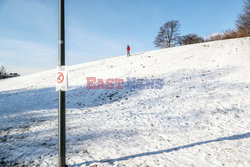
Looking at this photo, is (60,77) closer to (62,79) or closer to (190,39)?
(62,79)

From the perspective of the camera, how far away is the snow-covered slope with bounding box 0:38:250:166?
13.4 feet

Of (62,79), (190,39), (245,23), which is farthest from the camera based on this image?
(190,39)

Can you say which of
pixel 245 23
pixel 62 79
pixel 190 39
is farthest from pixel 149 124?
pixel 190 39

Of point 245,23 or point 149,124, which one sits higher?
point 245,23

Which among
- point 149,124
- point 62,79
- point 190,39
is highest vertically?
point 190,39

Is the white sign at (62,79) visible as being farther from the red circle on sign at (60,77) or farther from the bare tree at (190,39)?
the bare tree at (190,39)

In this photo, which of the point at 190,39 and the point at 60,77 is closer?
the point at 60,77

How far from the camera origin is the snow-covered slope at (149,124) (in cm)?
407

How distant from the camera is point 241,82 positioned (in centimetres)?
918

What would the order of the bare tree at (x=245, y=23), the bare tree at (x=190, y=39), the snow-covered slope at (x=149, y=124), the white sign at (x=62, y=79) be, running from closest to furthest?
the white sign at (x=62, y=79) < the snow-covered slope at (x=149, y=124) < the bare tree at (x=245, y=23) < the bare tree at (x=190, y=39)

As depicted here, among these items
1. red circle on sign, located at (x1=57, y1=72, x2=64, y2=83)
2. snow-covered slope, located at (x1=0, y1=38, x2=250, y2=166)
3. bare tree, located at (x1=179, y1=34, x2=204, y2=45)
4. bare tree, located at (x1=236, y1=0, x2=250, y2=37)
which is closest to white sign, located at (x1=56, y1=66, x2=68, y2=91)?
red circle on sign, located at (x1=57, y1=72, x2=64, y2=83)

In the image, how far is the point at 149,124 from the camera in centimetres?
626

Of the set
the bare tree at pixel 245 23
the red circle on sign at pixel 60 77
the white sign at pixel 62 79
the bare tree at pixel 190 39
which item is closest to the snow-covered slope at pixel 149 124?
the white sign at pixel 62 79

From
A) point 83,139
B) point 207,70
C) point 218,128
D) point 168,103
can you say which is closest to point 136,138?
point 83,139
